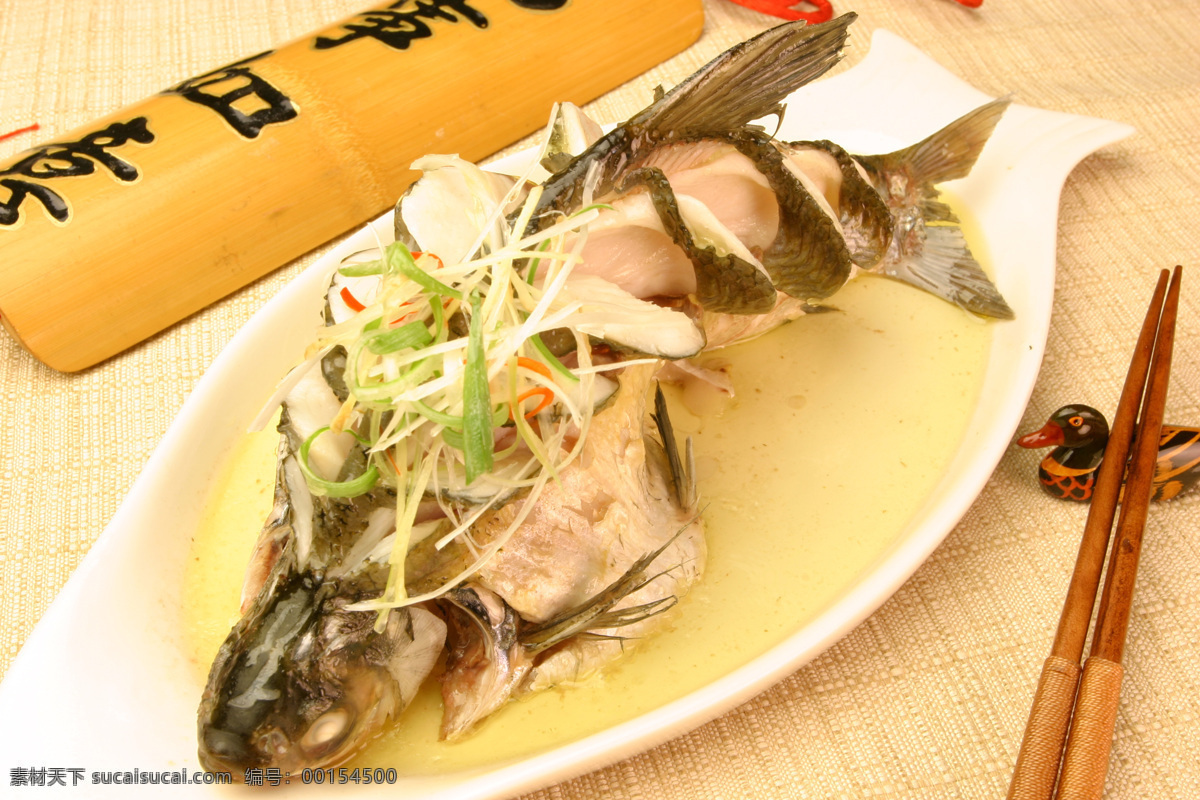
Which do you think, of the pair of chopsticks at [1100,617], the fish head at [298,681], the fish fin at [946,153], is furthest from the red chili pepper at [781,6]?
the fish head at [298,681]

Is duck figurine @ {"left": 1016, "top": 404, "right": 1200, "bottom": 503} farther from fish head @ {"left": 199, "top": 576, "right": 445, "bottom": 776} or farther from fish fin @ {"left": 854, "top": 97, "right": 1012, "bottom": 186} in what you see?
fish head @ {"left": 199, "top": 576, "right": 445, "bottom": 776}

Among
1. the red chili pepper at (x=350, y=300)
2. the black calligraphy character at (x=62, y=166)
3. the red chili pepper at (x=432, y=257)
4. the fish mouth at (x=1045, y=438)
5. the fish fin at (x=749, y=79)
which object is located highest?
the fish fin at (x=749, y=79)

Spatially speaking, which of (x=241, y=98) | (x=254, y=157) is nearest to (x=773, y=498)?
(x=254, y=157)

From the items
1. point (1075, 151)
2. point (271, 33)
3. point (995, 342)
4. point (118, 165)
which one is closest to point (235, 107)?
point (118, 165)

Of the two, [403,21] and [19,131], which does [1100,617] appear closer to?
[403,21]

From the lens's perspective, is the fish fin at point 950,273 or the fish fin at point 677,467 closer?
the fish fin at point 677,467

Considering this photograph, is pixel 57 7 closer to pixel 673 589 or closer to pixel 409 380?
pixel 409 380

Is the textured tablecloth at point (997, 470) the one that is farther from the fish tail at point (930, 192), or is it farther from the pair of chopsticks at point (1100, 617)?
the fish tail at point (930, 192)
